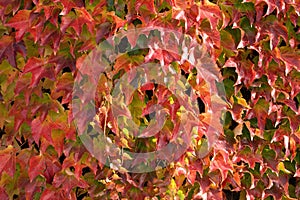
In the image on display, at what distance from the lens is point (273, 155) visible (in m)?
2.69

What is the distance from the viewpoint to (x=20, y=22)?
2268mm

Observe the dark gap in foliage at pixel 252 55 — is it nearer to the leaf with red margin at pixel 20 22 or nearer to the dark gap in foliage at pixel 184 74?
the dark gap in foliage at pixel 184 74

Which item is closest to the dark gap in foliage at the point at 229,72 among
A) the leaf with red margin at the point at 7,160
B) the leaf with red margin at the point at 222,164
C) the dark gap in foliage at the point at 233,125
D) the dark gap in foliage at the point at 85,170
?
the dark gap in foliage at the point at 233,125

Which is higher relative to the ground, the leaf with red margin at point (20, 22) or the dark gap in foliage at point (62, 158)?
the leaf with red margin at point (20, 22)

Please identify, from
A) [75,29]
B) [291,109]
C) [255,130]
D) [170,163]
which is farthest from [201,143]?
[75,29]

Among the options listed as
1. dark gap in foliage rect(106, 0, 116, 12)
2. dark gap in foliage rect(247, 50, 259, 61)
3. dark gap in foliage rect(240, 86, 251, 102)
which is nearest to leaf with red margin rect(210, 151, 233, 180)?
dark gap in foliage rect(240, 86, 251, 102)

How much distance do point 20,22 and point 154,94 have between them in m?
0.61

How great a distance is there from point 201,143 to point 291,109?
52 centimetres

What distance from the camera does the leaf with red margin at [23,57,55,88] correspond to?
224 cm

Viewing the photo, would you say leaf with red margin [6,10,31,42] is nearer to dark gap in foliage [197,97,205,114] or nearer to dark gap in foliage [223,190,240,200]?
dark gap in foliage [197,97,205,114]

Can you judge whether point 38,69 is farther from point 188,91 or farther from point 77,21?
point 188,91

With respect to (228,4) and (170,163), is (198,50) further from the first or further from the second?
(170,163)

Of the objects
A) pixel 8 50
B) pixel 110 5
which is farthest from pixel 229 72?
pixel 8 50

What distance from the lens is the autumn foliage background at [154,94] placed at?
224 centimetres
